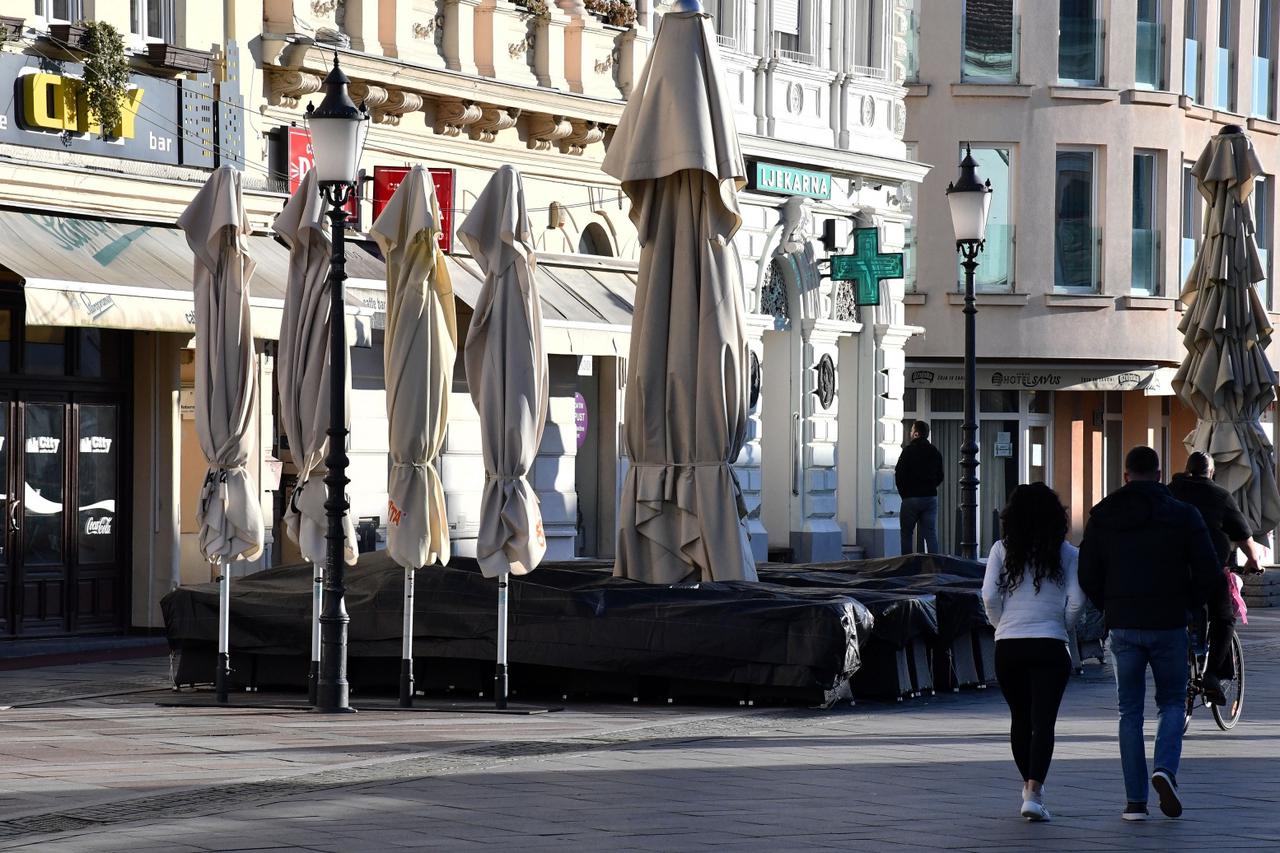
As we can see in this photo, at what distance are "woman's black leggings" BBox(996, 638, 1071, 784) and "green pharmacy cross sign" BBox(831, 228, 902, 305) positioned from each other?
2166 cm

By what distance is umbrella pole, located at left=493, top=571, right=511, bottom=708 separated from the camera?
591 inches

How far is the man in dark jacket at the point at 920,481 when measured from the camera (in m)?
27.5

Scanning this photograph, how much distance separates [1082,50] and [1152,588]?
29.0 meters

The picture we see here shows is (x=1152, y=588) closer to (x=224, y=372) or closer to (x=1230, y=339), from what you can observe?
(x=224, y=372)

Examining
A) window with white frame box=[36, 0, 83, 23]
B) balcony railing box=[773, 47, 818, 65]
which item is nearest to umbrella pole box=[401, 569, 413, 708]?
window with white frame box=[36, 0, 83, 23]

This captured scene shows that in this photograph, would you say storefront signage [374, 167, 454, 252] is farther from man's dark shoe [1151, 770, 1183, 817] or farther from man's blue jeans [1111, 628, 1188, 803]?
man's dark shoe [1151, 770, 1183, 817]

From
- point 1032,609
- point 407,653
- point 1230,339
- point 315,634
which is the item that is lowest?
point 407,653

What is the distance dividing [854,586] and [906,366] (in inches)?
837

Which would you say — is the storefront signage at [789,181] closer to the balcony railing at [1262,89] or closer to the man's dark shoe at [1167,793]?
the balcony railing at [1262,89]

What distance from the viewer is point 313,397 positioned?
15.6 m

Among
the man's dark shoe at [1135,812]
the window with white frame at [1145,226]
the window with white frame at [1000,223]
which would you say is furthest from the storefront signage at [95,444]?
the window with white frame at [1145,226]

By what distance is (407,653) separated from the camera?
50.1 feet

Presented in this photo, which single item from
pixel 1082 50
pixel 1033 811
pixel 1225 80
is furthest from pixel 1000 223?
pixel 1033 811

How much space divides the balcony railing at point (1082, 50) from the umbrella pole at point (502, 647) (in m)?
25.6
